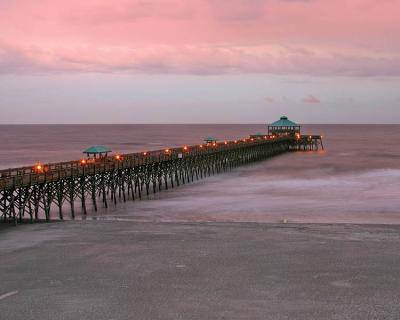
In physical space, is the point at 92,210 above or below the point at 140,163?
below

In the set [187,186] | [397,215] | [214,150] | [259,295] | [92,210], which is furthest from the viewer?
[214,150]

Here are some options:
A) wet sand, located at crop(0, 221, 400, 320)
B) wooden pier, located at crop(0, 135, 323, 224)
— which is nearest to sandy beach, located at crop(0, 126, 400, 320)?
wet sand, located at crop(0, 221, 400, 320)

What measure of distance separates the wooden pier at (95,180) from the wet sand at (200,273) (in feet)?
19.0

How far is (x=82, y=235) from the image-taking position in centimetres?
2803

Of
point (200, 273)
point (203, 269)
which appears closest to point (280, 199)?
point (203, 269)

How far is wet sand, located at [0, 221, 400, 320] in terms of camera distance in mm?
16578

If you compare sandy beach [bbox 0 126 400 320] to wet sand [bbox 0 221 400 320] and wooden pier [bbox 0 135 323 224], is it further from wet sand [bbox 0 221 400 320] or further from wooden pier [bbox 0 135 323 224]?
wooden pier [bbox 0 135 323 224]

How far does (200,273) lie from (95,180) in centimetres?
2695

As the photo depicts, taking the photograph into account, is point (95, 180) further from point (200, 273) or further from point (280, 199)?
point (200, 273)

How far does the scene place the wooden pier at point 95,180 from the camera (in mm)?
35188

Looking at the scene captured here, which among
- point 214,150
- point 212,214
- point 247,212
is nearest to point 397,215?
A: point 247,212

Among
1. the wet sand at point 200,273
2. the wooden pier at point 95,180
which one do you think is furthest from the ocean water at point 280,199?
the wet sand at point 200,273

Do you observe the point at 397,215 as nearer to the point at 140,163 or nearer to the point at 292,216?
the point at 292,216

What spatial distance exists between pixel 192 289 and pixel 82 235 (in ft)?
37.0
